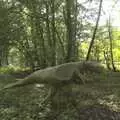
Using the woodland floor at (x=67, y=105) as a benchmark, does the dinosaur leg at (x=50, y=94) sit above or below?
above

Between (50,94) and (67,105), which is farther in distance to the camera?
(50,94)

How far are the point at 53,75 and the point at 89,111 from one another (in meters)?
1.17

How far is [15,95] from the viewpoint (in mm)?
8305

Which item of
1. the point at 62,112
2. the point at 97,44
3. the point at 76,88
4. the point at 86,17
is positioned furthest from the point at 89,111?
the point at 97,44

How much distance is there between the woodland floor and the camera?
630 centimetres

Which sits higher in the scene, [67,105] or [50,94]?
[50,94]

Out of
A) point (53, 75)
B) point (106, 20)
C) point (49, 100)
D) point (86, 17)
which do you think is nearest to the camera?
point (53, 75)

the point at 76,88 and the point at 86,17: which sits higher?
the point at 86,17

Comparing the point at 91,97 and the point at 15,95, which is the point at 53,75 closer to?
the point at 91,97

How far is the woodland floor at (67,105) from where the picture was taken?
630 cm

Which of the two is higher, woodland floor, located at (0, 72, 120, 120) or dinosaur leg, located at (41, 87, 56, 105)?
dinosaur leg, located at (41, 87, 56, 105)

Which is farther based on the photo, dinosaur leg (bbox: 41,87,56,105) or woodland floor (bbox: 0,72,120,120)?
dinosaur leg (bbox: 41,87,56,105)

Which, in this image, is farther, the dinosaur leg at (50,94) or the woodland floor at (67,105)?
the dinosaur leg at (50,94)

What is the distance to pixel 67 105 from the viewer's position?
6840mm
